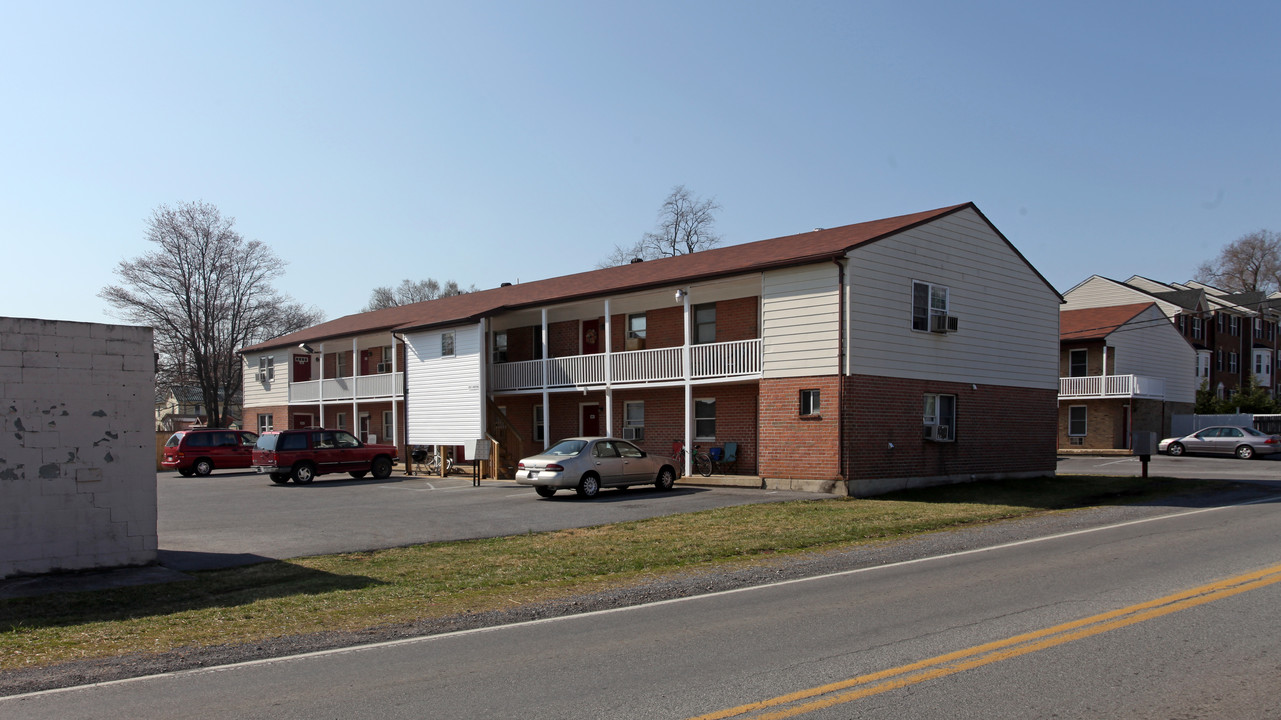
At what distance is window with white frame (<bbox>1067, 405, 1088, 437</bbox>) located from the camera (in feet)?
137

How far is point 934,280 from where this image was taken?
917 inches

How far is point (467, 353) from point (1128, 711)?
25.8 meters

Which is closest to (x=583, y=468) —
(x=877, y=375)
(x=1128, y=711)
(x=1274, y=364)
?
(x=877, y=375)

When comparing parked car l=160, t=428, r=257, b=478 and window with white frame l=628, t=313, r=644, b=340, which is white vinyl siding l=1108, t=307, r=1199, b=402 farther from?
parked car l=160, t=428, r=257, b=478

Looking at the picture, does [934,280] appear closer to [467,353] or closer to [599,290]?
[599,290]

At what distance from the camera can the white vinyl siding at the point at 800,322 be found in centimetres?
2114

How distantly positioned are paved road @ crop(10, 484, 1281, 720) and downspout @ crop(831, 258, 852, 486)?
1062 cm

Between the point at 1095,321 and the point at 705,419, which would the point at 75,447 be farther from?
the point at 1095,321

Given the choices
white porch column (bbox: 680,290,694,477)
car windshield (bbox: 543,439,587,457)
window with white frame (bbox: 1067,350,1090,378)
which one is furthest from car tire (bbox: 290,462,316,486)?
window with white frame (bbox: 1067,350,1090,378)

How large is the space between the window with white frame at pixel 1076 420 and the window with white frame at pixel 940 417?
21.4 metres

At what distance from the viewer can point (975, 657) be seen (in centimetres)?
668

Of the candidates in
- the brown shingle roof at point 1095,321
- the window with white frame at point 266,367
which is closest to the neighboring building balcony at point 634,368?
the window with white frame at point 266,367

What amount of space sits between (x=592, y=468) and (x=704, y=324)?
723 cm

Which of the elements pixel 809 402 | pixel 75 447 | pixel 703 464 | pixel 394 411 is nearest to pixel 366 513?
pixel 75 447
